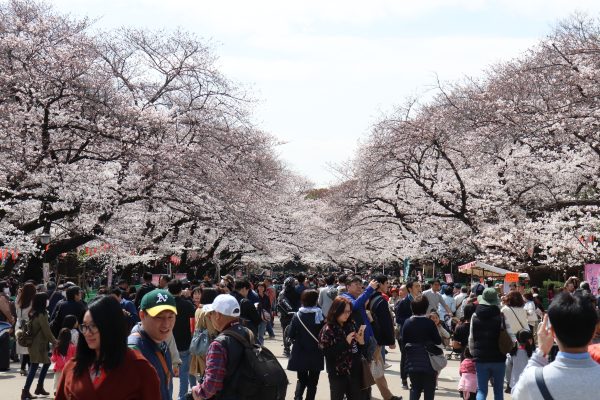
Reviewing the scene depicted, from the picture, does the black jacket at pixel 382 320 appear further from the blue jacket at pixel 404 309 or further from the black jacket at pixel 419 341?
the blue jacket at pixel 404 309

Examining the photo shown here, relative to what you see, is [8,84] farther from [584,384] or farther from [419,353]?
[584,384]

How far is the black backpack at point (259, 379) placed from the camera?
5391 mm

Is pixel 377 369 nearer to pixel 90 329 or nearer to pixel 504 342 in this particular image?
pixel 504 342

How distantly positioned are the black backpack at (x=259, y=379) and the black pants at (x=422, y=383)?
13.2 feet

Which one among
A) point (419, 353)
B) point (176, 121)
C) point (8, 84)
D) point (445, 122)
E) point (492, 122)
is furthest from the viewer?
point (445, 122)

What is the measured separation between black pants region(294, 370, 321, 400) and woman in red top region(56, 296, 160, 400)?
5918 mm

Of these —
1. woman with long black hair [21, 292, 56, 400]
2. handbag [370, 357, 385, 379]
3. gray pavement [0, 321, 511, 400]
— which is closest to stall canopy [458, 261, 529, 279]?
gray pavement [0, 321, 511, 400]

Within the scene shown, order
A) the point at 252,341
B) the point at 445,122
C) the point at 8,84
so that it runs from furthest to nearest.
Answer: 1. the point at 445,122
2. the point at 8,84
3. the point at 252,341

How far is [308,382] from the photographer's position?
9758mm

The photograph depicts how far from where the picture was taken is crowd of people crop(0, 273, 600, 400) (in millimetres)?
3701

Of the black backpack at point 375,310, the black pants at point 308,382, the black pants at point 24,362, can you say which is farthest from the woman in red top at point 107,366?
the black pants at point 24,362

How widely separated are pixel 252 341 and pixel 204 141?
2206cm

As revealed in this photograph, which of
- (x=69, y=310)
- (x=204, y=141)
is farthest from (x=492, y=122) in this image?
(x=69, y=310)

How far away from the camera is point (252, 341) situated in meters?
5.71
